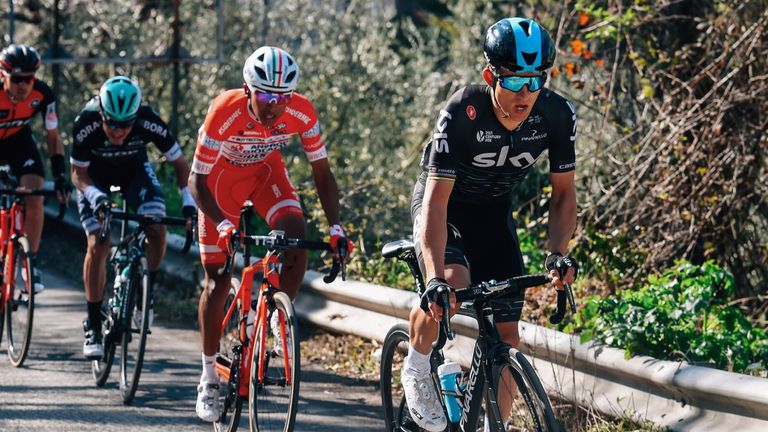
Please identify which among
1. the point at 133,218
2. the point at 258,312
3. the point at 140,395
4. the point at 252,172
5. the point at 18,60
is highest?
the point at 18,60

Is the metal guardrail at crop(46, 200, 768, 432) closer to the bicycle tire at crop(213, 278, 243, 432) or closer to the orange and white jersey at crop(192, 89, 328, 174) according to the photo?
the bicycle tire at crop(213, 278, 243, 432)

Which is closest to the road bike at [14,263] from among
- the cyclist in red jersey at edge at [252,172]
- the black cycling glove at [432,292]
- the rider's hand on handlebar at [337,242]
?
the cyclist in red jersey at edge at [252,172]

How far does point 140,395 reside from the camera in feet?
23.8

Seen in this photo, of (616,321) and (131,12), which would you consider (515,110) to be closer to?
(616,321)

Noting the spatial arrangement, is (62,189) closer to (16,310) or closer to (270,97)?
(16,310)

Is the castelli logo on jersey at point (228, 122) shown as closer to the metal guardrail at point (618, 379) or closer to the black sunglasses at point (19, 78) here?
the metal guardrail at point (618, 379)

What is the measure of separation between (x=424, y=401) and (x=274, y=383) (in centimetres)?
108

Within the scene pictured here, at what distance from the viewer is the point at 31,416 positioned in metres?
6.55

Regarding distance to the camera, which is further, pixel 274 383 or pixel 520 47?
pixel 274 383

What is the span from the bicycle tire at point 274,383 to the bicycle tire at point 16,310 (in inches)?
Answer: 112

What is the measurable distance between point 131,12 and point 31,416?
1126 cm

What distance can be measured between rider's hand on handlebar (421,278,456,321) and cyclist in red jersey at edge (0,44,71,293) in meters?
4.68

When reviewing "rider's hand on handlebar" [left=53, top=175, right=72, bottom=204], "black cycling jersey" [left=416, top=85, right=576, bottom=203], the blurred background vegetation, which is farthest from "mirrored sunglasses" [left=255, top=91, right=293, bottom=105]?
"rider's hand on handlebar" [left=53, top=175, right=72, bottom=204]

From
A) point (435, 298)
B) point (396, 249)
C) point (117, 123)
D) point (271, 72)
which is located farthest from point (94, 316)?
point (435, 298)
